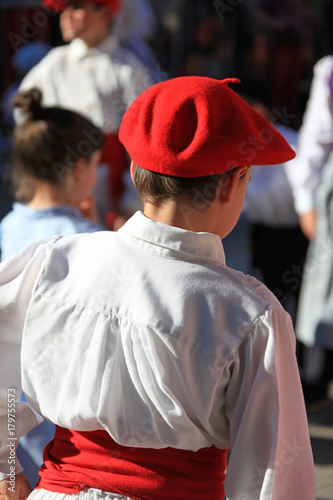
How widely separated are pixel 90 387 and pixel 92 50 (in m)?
3.00

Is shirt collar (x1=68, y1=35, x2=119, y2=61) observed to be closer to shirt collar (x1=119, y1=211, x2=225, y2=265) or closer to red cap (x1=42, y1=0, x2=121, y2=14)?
red cap (x1=42, y1=0, x2=121, y2=14)

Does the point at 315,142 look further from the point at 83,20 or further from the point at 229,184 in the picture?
the point at 229,184

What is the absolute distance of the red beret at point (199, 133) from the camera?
128cm

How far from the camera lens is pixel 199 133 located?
1273mm

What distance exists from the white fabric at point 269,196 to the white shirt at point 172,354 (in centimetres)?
245

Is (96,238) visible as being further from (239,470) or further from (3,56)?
(3,56)

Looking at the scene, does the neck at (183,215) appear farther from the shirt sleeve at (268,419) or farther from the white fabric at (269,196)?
the white fabric at (269,196)

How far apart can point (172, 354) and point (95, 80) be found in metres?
2.93

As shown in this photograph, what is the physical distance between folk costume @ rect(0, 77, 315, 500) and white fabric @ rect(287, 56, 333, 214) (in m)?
2.22

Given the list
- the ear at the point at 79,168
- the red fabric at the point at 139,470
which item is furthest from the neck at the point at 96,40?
the red fabric at the point at 139,470

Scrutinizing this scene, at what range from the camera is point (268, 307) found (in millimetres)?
1277

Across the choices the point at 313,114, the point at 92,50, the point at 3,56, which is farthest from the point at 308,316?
the point at 3,56

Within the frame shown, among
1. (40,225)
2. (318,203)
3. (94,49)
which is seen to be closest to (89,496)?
(40,225)

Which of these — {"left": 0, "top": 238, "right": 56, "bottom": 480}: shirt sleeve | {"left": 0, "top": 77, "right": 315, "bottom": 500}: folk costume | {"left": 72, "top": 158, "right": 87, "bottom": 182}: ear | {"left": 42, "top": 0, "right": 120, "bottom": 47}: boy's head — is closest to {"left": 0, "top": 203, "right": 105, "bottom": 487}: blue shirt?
{"left": 72, "top": 158, "right": 87, "bottom": 182}: ear
